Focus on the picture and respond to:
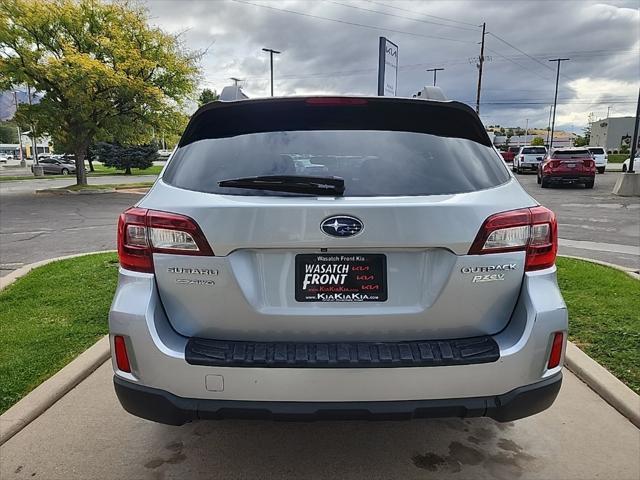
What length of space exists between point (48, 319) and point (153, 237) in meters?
3.11

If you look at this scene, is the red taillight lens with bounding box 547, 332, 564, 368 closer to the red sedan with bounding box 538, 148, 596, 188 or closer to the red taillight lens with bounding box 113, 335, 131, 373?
the red taillight lens with bounding box 113, 335, 131, 373

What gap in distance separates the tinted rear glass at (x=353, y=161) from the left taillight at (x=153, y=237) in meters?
0.21

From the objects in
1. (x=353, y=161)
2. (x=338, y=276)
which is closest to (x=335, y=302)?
(x=338, y=276)

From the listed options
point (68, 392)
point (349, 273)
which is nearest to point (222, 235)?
point (349, 273)

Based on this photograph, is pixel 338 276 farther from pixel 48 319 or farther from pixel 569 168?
pixel 569 168

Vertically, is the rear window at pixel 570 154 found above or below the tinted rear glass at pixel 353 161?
below

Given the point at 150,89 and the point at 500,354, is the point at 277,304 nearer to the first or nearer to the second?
the point at 500,354

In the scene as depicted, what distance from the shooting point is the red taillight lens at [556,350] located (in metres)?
2.18

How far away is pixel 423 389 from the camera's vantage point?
2062 millimetres

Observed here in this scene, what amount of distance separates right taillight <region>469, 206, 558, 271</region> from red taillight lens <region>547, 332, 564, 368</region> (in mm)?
305

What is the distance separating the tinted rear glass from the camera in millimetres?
2244

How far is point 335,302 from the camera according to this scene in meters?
2.12

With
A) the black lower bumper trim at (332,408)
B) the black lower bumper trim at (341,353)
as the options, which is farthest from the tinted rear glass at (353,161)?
the black lower bumper trim at (332,408)

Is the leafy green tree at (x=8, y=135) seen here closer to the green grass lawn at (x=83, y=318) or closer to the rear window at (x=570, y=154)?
the rear window at (x=570, y=154)
